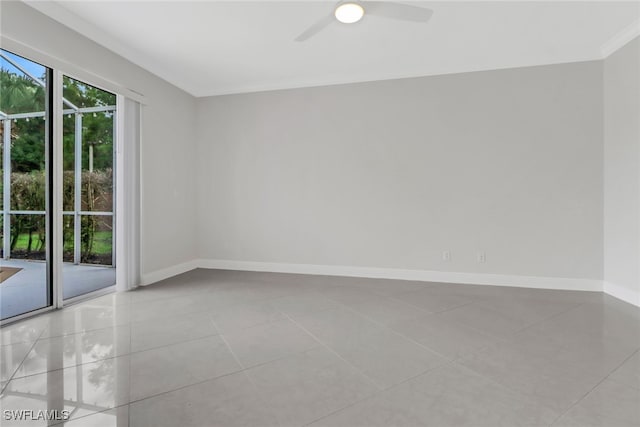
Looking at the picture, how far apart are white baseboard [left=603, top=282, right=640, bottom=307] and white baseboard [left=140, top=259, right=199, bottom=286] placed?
215 inches

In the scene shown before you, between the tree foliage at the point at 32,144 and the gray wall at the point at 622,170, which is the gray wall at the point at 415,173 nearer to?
the gray wall at the point at 622,170

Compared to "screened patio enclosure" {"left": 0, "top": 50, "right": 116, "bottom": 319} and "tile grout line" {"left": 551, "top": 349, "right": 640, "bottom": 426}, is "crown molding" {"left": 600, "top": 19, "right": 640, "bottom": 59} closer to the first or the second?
"tile grout line" {"left": 551, "top": 349, "right": 640, "bottom": 426}

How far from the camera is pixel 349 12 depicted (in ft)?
9.18

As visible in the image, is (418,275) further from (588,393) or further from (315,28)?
(315,28)

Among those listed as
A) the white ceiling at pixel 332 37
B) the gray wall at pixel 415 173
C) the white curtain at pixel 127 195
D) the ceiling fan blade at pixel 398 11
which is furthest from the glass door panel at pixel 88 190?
the ceiling fan blade at pixel 398 11

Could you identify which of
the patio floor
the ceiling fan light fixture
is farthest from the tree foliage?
the ceiling fan light fixture

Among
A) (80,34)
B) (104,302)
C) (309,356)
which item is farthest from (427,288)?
(80,34)

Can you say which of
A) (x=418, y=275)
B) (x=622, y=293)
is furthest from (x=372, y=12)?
(x=622, y=293)

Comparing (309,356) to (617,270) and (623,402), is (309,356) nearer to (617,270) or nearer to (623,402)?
(623,402)

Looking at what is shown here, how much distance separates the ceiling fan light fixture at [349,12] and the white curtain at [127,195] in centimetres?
271

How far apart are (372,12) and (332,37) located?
572 millimetres

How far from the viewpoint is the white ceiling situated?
9.55ft

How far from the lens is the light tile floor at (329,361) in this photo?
1.61 m

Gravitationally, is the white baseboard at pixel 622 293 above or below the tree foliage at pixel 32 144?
below
